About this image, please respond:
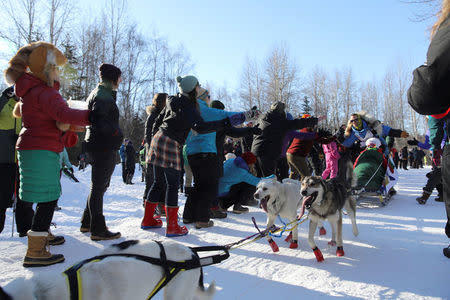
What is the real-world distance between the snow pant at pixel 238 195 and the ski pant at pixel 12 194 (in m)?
2.91

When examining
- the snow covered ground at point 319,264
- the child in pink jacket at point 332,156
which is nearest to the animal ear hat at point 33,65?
the snow covered ground at point 319,264

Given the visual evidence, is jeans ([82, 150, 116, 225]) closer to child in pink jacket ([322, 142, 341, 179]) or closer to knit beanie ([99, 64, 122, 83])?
knit beanie ([99, 64, 122, 83])

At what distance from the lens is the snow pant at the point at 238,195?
5336 millimetres

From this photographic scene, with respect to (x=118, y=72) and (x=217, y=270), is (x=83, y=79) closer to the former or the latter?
(x=118, y=72)

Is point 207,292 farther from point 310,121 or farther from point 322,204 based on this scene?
point 310,121

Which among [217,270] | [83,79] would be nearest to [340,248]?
[217,270]

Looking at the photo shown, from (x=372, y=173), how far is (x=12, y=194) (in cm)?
657

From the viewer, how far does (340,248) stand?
3426mm

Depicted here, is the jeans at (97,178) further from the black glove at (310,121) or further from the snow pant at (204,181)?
the black glove at (310,121)

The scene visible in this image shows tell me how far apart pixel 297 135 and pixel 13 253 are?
493cm

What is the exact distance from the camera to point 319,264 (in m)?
3.14

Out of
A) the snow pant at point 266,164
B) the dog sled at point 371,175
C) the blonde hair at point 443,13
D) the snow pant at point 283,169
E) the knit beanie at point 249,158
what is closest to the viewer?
the blonde hair at point 443,13

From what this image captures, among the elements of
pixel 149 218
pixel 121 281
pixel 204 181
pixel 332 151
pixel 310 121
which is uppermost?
pixel 310 121

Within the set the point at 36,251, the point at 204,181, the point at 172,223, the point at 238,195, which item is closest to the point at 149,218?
the point at 172,223
